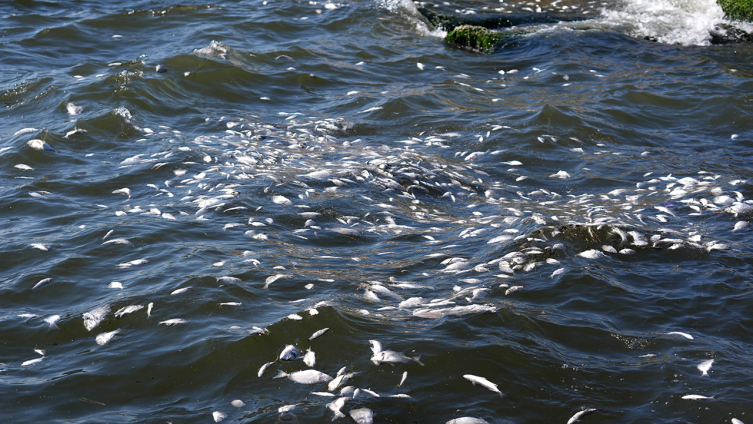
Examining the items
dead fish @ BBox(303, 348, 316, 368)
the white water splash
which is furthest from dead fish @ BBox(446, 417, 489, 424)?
the white water splash

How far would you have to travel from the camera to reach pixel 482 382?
4461 millimetres

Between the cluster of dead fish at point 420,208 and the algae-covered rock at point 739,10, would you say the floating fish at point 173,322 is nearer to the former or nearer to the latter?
the cluster of dead fish at point 420,208

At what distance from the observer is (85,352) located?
482 centimetres

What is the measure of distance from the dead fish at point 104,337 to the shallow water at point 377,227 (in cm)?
4

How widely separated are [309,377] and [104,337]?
176 cm

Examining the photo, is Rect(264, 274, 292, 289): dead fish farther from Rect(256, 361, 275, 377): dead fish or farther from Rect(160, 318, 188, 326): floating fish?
Rect(256, 361, 275, 377): dead fish

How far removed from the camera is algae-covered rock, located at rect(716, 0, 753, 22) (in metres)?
14.6

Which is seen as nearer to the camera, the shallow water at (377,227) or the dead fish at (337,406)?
the dead fish at (337,406)

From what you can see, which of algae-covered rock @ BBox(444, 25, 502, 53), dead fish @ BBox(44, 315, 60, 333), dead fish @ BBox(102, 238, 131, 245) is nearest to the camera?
dead fish @ BBox(44, 315, 60, 333)

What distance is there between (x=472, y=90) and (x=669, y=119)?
136 inches

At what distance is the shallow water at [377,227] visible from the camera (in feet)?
14.8

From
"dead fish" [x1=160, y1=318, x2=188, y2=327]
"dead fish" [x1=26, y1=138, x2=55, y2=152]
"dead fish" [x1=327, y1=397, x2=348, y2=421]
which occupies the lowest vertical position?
"dead fish" [x1=327, y1=397, x2=348, y2=421]

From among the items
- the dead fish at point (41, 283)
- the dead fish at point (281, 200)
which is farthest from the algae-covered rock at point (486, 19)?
the dead fish at point (41, 283)

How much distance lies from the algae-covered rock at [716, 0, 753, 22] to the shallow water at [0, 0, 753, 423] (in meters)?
1.31
